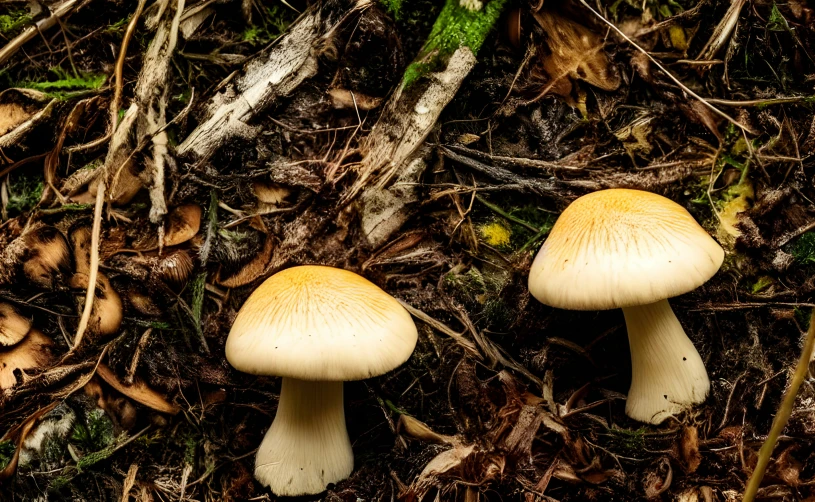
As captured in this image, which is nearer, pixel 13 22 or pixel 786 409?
pixel 786 409

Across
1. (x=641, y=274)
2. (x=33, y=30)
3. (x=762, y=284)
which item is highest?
(x=33, y=30)

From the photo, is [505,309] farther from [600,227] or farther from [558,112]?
[558,112]

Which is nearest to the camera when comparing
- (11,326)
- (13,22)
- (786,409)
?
(786,409)

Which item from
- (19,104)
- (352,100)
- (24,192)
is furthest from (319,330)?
(19,104)

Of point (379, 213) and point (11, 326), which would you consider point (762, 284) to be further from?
point (11, 326)

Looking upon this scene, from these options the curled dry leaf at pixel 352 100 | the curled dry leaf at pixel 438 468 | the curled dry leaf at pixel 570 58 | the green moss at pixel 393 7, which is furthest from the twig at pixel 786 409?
the green moss at pixel 393 7

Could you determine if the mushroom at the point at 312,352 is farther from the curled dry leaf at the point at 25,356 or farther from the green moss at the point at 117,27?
the green moss at the point at 117,27

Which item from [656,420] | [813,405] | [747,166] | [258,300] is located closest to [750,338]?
[813,405]
